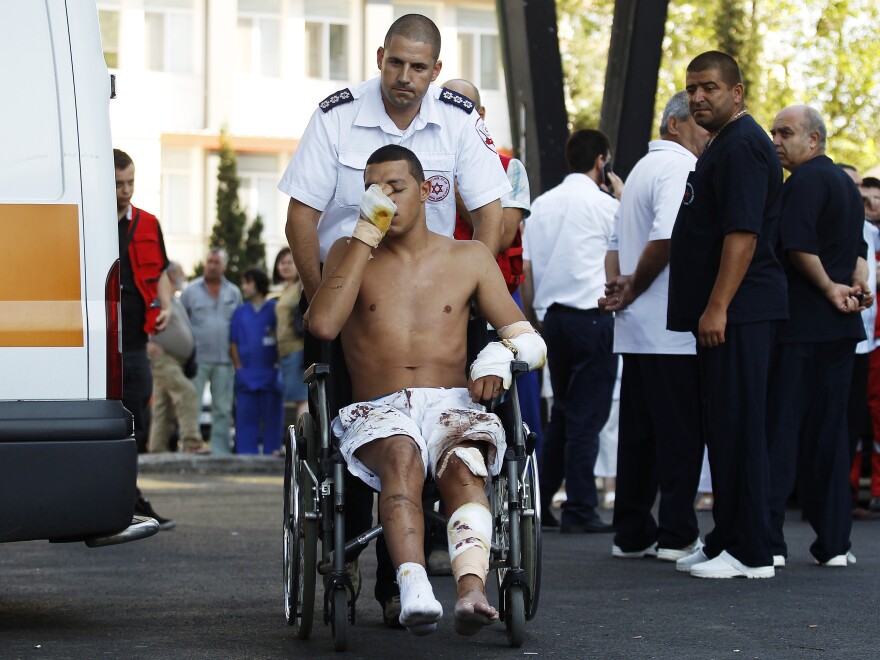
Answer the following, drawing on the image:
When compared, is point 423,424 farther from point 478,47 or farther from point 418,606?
point 478,47

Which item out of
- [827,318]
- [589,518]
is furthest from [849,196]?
[589,518]

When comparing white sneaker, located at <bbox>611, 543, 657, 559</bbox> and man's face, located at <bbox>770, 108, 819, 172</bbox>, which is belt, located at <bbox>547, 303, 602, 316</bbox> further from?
man's face, located at <bbox>770, 108, 819, 172</bbox>

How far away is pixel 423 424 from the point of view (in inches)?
219

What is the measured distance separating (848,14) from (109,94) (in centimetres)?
2876

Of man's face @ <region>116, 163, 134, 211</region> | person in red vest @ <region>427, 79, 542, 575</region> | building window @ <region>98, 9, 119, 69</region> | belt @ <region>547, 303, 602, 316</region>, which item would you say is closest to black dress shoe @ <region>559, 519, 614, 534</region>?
belt @ <region>547, 303, 602, 316</region>

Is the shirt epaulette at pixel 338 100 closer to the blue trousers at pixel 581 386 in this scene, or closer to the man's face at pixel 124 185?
the man's face at pixel 124 185

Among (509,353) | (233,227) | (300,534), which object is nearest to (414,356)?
(509,353)

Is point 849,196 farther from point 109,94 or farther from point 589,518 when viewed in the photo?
point 109,94

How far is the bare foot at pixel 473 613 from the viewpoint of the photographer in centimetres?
488

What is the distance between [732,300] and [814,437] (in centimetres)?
120

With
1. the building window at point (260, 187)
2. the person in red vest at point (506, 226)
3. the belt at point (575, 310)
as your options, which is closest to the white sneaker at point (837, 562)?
the person in red vest at point (506, 226)

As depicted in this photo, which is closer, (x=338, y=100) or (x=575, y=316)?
(x=338, y=100)

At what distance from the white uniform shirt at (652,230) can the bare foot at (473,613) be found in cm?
331

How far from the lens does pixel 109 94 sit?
234 inches
